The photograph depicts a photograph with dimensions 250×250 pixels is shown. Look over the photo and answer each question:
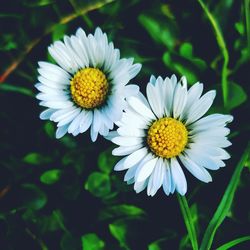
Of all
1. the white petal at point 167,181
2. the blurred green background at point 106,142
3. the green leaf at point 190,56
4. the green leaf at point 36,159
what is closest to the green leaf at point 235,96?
the blurred green background at point 106,142

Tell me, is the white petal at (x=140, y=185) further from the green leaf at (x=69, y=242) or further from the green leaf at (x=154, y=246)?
the green leaf at (x=69, y=242)

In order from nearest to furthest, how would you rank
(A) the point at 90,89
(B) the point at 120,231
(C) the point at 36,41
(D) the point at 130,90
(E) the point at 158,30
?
(D) the point at 130,90 → (A) the point at 90,89 → (B) the point at 120,231 → (E) the point at 158,30 → (C) the point at 36,41

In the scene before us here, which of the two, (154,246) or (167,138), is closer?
(167,138)

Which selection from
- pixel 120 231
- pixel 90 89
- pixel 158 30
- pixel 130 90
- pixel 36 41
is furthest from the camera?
pixel 36 41

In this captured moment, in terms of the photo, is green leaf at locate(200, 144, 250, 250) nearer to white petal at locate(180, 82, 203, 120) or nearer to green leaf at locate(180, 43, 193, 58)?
white petal at locate(180, 82, 203, 120)

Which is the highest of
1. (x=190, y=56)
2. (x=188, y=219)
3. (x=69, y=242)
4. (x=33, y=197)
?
(x=190, y=56)

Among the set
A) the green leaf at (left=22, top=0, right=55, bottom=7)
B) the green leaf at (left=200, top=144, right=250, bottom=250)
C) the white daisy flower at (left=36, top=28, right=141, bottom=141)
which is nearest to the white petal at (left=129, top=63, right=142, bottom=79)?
the white daisy flower at (left=36, top=28, right=141, bottom=141)

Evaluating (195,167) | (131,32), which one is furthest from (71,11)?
(195,167)

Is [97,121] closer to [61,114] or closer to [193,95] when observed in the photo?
[61,114]

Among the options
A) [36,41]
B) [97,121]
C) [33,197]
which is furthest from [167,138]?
[36,41]

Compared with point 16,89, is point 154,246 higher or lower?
lower
